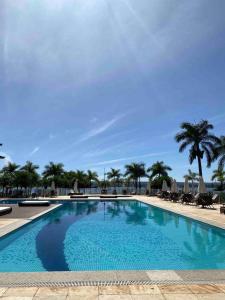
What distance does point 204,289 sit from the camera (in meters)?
4.17

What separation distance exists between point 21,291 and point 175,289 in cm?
227

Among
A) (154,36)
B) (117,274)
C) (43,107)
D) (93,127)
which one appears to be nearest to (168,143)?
(93,127)

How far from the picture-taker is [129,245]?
8.98 meters

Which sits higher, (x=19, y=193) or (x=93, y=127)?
(x=93, y=127)

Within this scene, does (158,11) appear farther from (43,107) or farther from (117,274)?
(43,107)

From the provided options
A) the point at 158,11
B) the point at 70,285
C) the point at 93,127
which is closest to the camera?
the point at 70,285

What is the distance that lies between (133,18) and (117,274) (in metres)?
9.30

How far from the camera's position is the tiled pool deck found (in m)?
3.95

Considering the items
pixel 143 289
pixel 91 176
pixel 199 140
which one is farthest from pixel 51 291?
pixel 91 176

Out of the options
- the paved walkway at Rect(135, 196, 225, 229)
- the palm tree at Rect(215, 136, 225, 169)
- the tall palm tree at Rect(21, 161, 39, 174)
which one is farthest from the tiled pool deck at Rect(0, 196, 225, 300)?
the tall palm tree at Rect(21, 161, 39, 174)

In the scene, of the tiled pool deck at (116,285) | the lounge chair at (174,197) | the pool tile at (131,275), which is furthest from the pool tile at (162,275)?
the lounge chair at (174,197)

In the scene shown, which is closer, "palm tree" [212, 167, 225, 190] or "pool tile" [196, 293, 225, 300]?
"pool tile" [196, 293, 225, 300]

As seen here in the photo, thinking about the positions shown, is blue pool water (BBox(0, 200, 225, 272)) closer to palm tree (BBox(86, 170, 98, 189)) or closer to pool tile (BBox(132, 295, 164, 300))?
pool tile (BBox(132, 295, 164, 300))

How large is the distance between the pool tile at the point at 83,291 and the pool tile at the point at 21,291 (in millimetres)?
533
